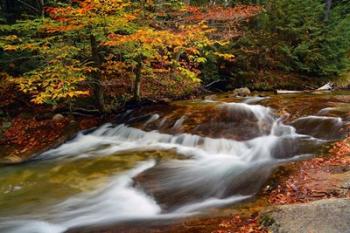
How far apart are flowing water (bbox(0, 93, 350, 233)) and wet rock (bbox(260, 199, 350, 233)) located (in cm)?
168

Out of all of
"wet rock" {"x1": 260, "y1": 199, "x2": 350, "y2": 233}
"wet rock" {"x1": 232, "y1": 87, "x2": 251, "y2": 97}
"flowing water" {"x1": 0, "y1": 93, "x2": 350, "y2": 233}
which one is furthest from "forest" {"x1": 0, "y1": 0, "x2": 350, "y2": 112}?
"wet rock" {"x1": 260, "y1": 199, "x2": 350, "y2": 233}

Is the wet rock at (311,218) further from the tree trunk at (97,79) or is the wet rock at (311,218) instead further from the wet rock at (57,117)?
the wet rock at (57,117)

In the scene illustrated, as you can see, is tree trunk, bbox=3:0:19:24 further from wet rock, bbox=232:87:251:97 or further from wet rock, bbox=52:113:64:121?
wet rock, bbox=232:87:251:97

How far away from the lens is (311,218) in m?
4.85

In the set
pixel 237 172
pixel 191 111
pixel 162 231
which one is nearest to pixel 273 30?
pixel 191 111

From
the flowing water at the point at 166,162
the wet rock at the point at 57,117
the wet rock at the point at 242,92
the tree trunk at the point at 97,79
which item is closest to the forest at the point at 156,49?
the tree trunk at the point at 97,79

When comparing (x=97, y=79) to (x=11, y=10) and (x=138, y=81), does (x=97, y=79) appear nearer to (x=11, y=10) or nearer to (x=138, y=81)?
(x=138, y=81)

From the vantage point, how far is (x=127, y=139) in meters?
11.5

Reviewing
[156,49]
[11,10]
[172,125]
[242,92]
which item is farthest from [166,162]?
[11,10]

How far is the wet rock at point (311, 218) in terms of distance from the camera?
462 centimetres

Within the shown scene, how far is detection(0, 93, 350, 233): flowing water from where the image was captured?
701cm

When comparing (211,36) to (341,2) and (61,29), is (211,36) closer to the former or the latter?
(61,29)

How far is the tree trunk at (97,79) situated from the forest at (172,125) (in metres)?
0.05

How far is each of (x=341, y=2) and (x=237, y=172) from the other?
20.3m
